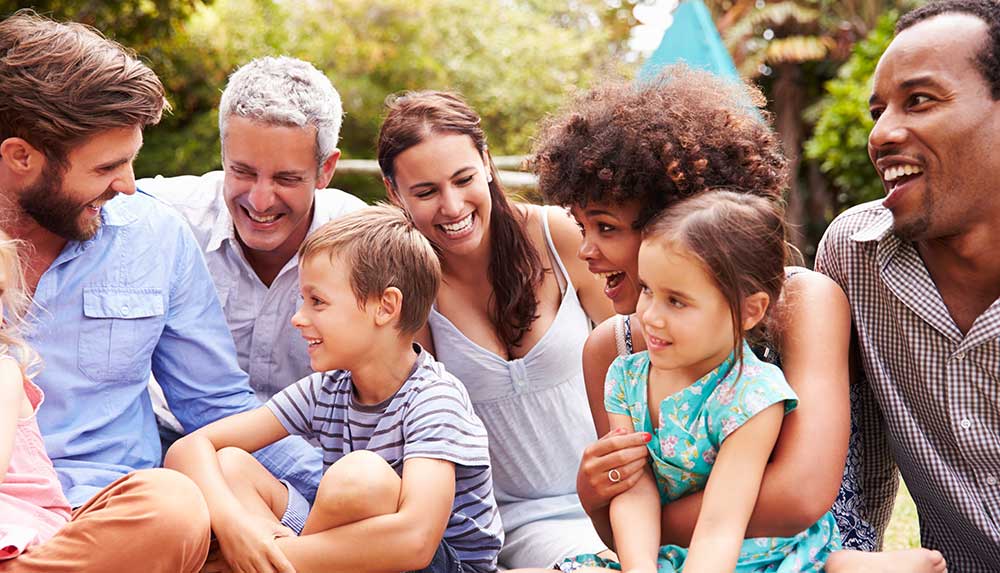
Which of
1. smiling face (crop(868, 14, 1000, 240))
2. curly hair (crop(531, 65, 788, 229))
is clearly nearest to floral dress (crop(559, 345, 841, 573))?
curly hair (crop(531, 65, 788, 229))

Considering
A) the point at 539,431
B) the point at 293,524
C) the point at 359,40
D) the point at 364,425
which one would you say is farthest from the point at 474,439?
the point at 359,40

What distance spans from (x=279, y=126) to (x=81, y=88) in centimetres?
69

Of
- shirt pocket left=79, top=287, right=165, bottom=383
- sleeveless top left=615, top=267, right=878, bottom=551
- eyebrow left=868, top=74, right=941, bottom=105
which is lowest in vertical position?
sleeveless top left=615, top=267, right=878, bottom=551

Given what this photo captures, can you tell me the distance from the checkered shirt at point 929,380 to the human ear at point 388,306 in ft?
3.97

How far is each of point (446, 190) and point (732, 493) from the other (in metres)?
1.41

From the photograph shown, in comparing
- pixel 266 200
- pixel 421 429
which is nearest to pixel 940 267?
pixel 421 429

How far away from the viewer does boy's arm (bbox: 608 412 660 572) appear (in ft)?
8.02

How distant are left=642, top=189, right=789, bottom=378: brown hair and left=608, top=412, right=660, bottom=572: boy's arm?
14.9 inches

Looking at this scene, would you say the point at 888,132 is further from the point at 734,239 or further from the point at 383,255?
the point at 383,255

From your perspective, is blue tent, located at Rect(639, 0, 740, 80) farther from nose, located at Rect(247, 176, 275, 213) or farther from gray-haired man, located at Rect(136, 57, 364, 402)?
nose, located at Rect(247, 176, 275, 213)

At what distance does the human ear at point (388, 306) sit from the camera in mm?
2850

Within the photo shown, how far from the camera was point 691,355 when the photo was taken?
2.49 metres

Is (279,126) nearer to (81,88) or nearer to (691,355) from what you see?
(81,88)

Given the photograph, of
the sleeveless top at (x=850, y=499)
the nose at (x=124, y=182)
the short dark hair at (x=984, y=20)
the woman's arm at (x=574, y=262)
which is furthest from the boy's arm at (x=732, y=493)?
the nose at (x=124, y=182)
